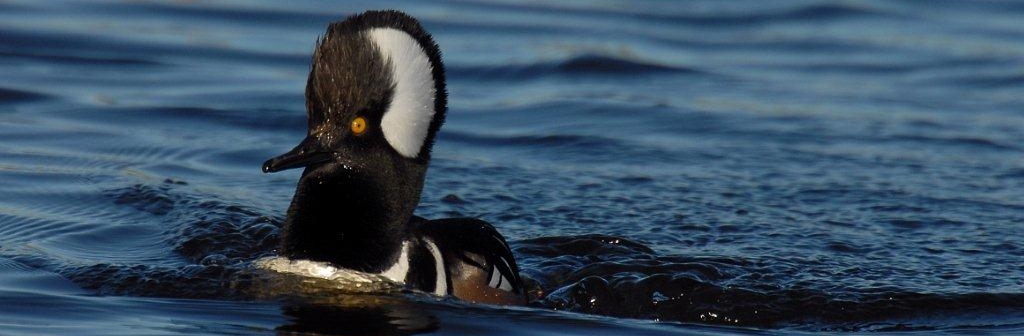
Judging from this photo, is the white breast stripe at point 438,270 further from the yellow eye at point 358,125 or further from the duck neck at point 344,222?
the yellow eye at point 358,125

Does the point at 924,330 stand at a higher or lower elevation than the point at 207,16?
lower

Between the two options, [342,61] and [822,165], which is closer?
[342,61]

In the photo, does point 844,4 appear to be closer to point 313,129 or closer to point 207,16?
point 207,16

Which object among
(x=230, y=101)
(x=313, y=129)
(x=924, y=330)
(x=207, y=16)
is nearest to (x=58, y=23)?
(x=207, y=16)

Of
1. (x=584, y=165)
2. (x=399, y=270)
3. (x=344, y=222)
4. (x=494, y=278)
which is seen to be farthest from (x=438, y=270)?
(x=584, y=165)

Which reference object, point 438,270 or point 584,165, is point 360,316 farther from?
point 584,165

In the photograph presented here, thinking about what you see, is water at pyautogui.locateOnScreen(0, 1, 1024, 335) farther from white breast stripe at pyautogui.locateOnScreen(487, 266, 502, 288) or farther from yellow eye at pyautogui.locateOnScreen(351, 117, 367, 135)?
yellow eye at pyautogui.locateOnScreen(351, 117, 367, 135)

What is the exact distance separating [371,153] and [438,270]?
603 mm

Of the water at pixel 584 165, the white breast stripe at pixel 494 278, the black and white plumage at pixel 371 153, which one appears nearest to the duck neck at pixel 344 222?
the black and white plumage at pixel 371 153

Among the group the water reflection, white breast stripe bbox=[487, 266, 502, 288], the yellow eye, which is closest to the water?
the water reflection

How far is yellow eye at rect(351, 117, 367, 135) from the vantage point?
6610 mm

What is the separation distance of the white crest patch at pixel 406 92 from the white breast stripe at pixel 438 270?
485mm

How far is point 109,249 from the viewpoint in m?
8.01

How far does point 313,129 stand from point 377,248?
0.54 m
